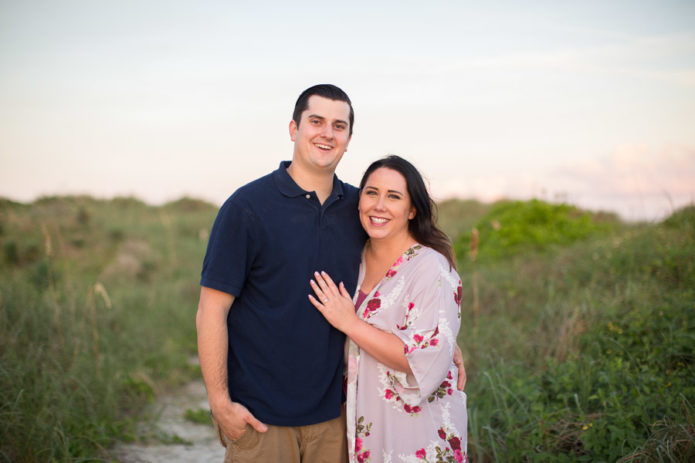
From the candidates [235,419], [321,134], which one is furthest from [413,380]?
[321,134]

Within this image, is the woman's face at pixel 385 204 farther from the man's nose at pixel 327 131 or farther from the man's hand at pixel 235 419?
the man's hand at pixel 235 419

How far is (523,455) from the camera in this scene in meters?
3.50

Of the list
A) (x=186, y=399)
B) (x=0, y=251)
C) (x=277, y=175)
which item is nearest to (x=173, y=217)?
(x=0, y=251)

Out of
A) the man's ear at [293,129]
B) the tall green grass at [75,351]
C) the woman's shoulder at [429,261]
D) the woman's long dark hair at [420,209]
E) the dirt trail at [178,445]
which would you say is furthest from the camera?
the dirt trail at [178,445]

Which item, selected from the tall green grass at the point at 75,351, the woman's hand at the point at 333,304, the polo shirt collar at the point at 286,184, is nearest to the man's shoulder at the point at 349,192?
the polo shirt collar at the point at 286,184

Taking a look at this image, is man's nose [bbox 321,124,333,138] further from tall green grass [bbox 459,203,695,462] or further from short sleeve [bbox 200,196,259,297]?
tall green grass [bbox 459,203,695,462]

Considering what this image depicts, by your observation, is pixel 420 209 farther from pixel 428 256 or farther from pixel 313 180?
pixel 313 180

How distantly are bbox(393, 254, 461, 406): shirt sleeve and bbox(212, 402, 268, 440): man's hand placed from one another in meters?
0.81

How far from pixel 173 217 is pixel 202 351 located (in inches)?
710

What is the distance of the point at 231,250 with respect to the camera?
2598 mm

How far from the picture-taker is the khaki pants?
8.63 ft

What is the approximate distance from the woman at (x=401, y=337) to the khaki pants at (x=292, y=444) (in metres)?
0.13

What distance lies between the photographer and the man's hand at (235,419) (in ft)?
8.43

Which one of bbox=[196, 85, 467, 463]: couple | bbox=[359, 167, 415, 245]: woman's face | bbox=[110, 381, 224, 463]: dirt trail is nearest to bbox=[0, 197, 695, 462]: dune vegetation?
bbox=[110, 381, 224, 463]: dirt trail
